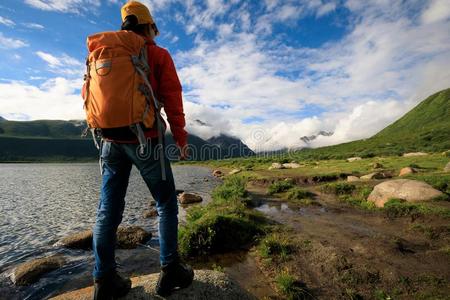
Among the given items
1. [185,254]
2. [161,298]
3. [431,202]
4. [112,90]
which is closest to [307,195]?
[431,202]

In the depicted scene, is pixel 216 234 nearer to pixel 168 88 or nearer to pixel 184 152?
pixel 184 152

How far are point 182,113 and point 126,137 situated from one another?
0.95 m

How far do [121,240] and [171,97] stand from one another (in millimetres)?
11146

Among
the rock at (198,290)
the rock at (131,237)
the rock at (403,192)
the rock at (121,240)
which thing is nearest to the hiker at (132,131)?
the rock at (198,290)

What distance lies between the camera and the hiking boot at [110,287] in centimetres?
483

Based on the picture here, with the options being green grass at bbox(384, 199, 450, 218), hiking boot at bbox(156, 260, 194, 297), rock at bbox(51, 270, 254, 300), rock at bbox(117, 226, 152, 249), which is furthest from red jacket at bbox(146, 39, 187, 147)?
green grass at bbox(384, 199, 450, 218)

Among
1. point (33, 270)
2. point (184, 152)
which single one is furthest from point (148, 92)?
point (33, 270)

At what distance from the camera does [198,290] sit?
560cm

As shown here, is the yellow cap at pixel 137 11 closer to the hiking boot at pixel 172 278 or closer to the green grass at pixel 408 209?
the hiking boot at pixel 172 278

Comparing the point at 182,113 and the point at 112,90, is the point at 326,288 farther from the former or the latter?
the point at 112,90

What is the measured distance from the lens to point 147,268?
10.8 metres

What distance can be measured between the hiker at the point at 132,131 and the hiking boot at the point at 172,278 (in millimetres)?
18

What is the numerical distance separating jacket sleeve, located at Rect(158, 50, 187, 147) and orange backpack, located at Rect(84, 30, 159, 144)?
0.84 ft

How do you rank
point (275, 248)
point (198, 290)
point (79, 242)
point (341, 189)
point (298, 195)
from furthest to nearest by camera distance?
1. point (341, 189)
2. point (298, 195)
3. point (79, 242)
4. point (275, 248)
5. point (198, 290)
